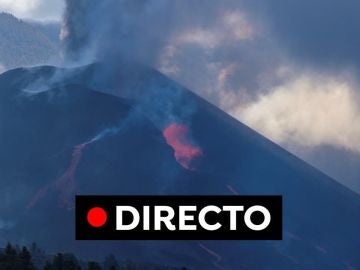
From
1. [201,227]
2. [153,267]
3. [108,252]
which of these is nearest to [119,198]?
[201,227]

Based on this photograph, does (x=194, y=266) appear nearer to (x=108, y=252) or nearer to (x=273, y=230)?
(x=108, y=252)

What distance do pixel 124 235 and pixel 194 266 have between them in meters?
139

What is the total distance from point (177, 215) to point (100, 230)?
580 centimetres

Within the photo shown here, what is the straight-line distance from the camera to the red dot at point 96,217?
191ft

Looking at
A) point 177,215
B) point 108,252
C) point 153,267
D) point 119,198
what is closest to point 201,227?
point 177,215

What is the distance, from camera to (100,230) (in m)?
58.8

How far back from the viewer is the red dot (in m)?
58.2

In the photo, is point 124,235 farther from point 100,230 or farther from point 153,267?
point 153,267

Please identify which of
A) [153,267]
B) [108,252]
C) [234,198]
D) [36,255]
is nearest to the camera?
[234,198]

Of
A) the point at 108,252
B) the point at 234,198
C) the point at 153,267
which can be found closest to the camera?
the point at 234,198

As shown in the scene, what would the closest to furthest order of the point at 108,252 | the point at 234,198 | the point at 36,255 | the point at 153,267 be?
the point at 234,198 < the point at 36,255 < the point at 153,267 < the point at 108,252

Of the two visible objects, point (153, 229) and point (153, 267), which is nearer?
point (153, 229)

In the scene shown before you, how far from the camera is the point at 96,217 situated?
59.0 metres

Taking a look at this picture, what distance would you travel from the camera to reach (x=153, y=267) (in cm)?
18650
